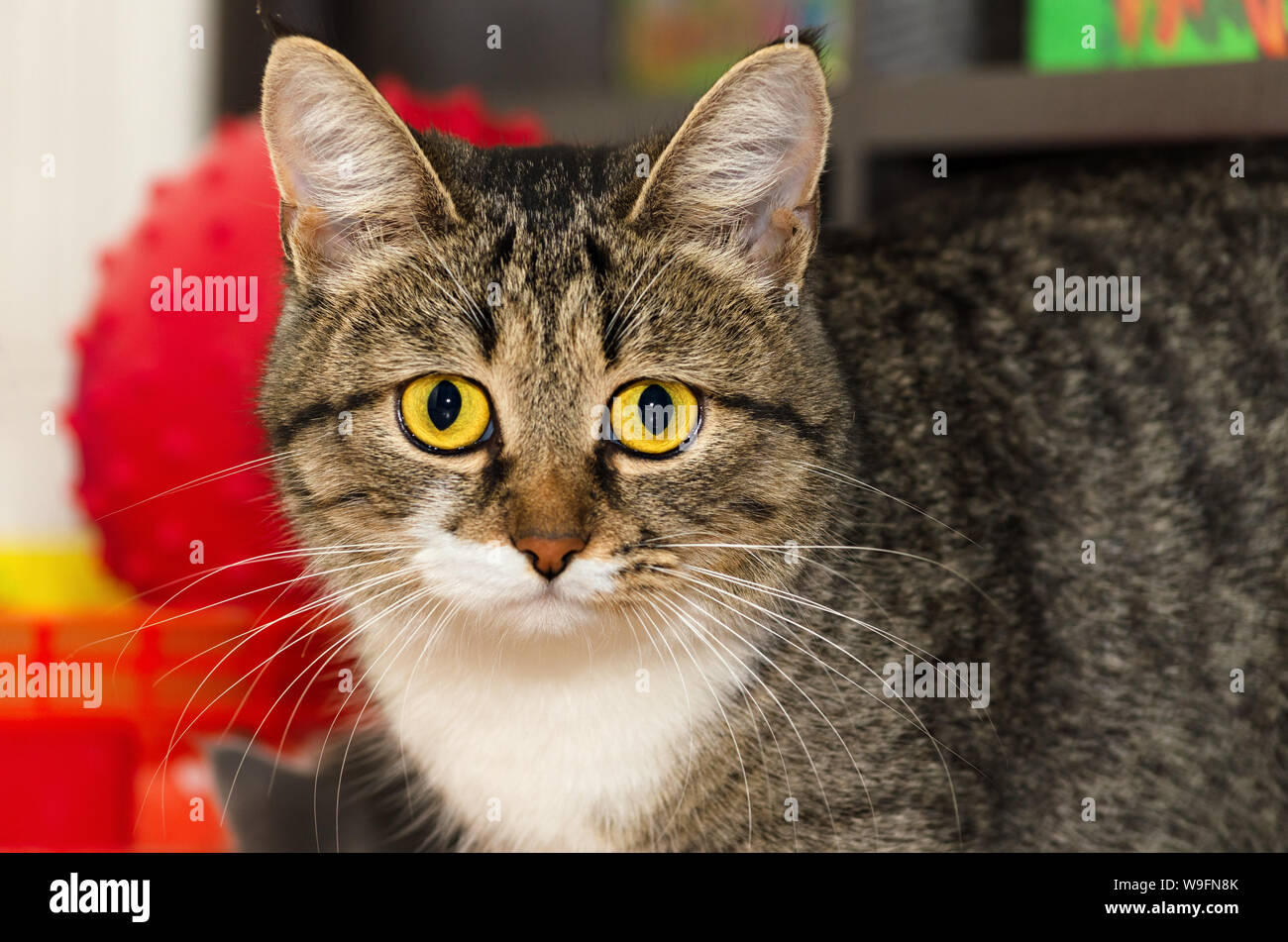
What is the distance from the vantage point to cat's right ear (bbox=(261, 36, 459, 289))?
1186 millimetres

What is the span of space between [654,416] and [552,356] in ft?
0.37

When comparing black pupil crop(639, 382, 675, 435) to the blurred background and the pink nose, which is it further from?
the blurred background

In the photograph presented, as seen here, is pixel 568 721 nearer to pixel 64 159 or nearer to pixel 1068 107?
pixel 1068 107

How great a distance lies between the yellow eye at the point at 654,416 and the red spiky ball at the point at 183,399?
20.2 inches

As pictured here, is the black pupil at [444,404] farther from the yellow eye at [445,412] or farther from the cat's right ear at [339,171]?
the cat's right ear at [339,171]

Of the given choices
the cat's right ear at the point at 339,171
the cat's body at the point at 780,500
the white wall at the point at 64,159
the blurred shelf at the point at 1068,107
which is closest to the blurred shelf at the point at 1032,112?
the blurred shelf at the point at 1068,107

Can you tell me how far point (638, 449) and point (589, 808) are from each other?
1.30ft

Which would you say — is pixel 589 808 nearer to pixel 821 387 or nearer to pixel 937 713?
pixel 937 713

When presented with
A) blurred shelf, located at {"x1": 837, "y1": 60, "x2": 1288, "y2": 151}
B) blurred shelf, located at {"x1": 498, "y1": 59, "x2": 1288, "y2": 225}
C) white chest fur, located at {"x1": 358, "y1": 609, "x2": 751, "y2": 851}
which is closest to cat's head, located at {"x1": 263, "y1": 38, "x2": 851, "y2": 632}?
white chest fur, located at {"x1": 358, "y1": 609, "x2": 751, "y2": 851}

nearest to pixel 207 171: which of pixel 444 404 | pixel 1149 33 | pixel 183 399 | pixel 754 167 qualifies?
pixel 183 399
